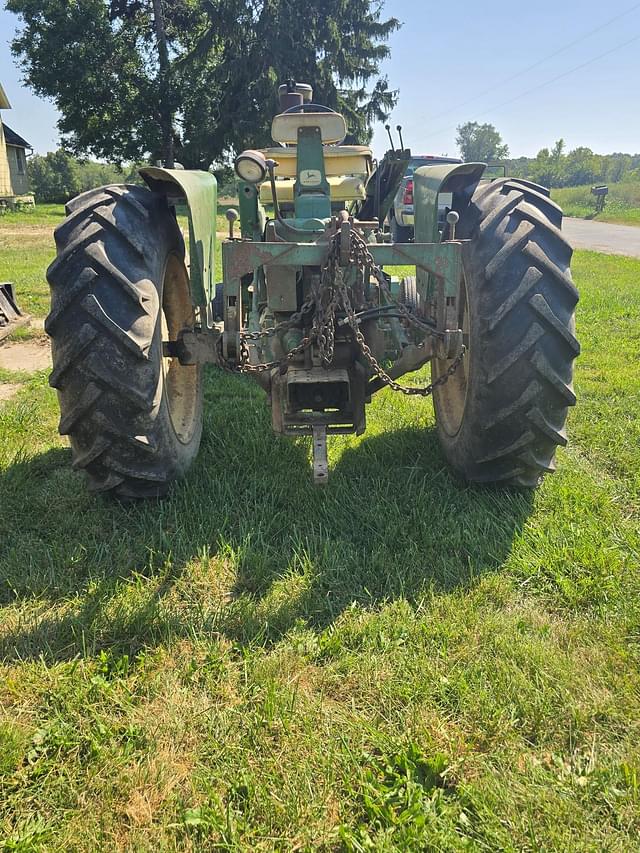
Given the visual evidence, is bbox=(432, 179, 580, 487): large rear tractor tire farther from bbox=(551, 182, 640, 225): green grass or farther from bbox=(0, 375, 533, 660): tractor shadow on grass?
bbox=(551, 182, 640, 225): green grass

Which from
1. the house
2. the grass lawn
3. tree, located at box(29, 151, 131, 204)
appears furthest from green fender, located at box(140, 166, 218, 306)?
tree, located at box(29, 151, 131, 204)

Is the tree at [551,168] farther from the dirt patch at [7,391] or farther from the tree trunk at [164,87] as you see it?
the dirt patch at [7,391]

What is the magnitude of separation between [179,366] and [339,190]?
2170 millimetres

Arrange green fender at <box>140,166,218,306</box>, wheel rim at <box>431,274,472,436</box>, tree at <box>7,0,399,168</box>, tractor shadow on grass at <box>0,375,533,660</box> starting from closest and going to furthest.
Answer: tractor shadow on grass at <box>0,375,533,660</box>, green fender at <box>140,166,218,306</box>, wheel rim at <box>431,274,472,436</box>, tree at <box>7,0,399,168</box>

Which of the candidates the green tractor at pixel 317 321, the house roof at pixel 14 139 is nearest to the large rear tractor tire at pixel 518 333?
the green tractor at pixel 317 321

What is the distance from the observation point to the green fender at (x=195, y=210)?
3.22 m

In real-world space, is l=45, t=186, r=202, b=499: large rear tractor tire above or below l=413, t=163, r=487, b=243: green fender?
below

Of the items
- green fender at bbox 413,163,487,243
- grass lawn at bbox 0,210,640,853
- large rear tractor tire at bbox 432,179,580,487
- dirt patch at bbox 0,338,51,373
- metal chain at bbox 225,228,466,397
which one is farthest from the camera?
dirt patch at bbox 0,338,51,373

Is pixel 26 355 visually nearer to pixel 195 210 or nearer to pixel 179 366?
pixel 179 366

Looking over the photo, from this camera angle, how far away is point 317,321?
3033 mm

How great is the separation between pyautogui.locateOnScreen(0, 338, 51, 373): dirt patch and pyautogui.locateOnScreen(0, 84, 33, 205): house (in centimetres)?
2725

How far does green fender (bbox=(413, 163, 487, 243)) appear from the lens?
132 inches

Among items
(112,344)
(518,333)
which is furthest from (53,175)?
(518,333)

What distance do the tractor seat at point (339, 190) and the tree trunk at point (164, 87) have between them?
2700 centimetres
